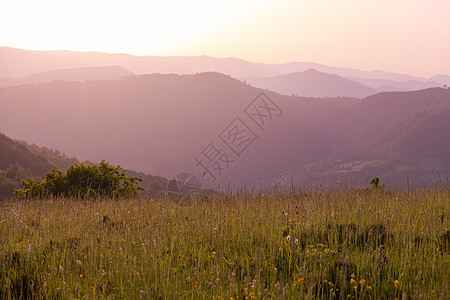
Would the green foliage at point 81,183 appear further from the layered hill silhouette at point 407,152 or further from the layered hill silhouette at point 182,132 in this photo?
the layered hill silhouette at point 182,132

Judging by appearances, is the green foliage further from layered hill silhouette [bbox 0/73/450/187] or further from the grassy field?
layered hill silhouette [bbox 0/73/450/187]

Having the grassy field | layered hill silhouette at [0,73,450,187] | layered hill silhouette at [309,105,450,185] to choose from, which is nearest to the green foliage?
the grassy field

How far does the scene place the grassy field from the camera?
3957mm

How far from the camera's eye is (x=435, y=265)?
4496mm

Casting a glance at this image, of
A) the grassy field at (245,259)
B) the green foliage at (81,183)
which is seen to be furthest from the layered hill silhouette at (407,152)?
the grassy field at (245,259)

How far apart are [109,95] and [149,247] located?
19855 centimetres

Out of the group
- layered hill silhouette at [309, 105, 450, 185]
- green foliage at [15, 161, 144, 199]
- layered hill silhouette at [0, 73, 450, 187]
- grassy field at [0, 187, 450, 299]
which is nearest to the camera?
grassy field at [0, 187, 450, 299]

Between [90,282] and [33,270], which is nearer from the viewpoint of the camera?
[90,282]

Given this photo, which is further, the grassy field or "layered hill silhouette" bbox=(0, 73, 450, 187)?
"layered hill silhouette" bbox=(0, 73, 450, 187)

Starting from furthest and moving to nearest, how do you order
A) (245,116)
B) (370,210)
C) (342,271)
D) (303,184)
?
(245,116) < (303,184) < (370,210) < (342,271)

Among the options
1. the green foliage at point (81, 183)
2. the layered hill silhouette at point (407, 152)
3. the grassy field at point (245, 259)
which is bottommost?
the layered hill silhouette at point (407, 152)

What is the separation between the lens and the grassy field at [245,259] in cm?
396

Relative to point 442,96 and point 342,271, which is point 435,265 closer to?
point 342,271

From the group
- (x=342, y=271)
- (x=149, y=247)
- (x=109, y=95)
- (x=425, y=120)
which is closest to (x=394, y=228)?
(x=342, y=271)
